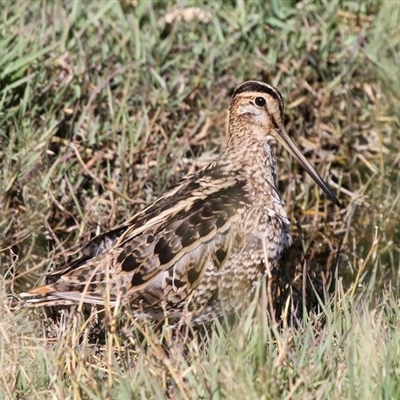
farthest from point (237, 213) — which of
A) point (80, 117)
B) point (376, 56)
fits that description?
point (376, 56)

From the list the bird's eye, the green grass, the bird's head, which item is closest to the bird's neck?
the bird's head

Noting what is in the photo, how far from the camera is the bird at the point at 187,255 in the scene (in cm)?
422

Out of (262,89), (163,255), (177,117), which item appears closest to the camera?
(163,255)

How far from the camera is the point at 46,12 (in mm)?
5766

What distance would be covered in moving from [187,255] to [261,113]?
886mm

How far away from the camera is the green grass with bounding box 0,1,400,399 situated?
5078 millimetres

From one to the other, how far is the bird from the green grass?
16 centimetres

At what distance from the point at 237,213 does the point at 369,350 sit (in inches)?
44.3

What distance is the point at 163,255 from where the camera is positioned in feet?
13.9

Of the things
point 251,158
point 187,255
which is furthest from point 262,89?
point 187,255

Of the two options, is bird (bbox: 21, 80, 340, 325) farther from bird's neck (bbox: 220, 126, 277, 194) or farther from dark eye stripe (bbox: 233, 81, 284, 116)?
dark eye stripe (bbox: 233, 81, 284, 116)

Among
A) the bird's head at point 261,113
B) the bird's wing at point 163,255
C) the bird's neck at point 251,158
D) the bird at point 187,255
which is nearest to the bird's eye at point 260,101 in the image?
the bird's head at point 261,113

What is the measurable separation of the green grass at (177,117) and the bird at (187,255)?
6.3 inches

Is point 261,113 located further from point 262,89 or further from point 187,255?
point 187,255
